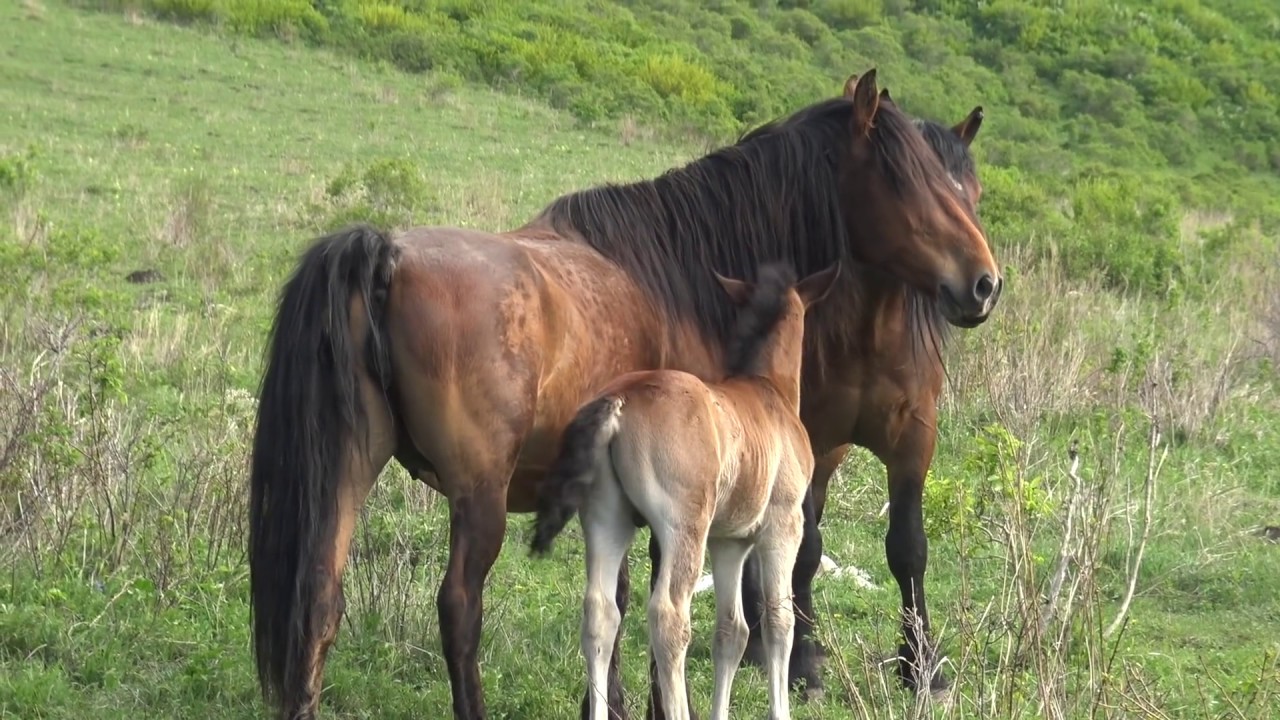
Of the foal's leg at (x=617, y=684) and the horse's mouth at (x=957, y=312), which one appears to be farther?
the horse's mouth at (x=957, y=312)

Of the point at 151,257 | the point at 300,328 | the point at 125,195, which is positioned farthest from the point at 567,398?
the point at 125,195

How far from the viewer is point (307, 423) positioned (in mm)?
4113

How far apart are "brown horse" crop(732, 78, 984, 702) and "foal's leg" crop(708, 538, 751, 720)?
950 mm

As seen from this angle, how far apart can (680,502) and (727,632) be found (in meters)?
0.55

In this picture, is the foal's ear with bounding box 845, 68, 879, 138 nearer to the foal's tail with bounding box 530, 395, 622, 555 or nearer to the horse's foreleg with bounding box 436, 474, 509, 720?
the foal's tail with bounding box 530, 395, 622, 555

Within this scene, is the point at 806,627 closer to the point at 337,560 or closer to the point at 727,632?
the point at 727,632

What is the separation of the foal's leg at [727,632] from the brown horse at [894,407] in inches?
37.4

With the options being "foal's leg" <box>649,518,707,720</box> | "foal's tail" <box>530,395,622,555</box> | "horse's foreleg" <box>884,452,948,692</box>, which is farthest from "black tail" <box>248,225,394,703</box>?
"horse's foreleg" <box>884,452,948,692</box>

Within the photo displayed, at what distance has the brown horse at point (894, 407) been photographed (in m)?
5.55

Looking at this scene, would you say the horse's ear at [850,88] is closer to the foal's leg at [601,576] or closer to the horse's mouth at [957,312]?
the horse's mouth at [957,312]

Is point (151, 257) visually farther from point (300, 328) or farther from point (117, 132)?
point (300, 328)

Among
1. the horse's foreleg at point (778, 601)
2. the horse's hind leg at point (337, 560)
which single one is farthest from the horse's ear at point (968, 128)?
the horse's hind leg at point (337, 560)

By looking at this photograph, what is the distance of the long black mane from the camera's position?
16.3 feet

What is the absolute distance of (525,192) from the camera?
15.5 metres
